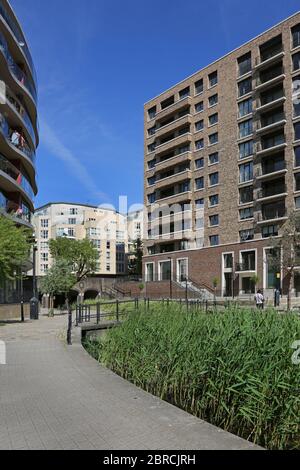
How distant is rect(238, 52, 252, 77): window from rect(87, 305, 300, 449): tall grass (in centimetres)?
5126

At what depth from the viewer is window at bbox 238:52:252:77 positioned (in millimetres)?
56094

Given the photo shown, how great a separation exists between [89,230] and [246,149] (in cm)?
6851

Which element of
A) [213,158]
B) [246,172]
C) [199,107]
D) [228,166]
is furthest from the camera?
[199,107]

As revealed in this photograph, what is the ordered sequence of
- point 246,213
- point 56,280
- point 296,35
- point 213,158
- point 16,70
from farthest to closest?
point 213,158 < point 246,213 < point 296,35 < point 56,280 < point 16,70

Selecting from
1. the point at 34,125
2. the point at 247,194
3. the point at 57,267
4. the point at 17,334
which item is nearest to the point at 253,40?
the point at 247,194

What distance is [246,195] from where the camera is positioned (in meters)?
54.8

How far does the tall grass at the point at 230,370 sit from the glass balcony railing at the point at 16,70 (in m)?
30.4

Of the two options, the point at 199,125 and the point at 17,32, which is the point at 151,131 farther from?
the point at 17,32

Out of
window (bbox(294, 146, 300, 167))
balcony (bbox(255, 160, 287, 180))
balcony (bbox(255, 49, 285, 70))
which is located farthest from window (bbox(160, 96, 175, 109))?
window (bbox(294, 146, 300, 167))

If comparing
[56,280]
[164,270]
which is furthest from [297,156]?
[56,280]

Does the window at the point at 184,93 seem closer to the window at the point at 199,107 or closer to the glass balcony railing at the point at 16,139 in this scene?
the window at the point at 199,107

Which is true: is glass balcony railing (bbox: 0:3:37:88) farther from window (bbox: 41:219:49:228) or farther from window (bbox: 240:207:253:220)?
window (bbox: 41:219:49:228)

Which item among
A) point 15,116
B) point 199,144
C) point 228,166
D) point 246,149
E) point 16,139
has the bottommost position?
point 16,139
